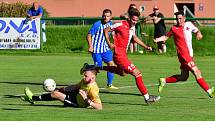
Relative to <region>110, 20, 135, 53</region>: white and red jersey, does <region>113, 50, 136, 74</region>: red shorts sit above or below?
below

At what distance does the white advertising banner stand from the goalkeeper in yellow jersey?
1762 cm

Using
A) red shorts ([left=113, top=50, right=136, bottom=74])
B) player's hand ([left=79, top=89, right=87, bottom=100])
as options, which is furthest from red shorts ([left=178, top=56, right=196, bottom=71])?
player's hand ([left=79, top=89, right=87, bottom=100])

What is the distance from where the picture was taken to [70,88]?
14.8 meters

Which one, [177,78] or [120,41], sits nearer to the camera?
[120,41]

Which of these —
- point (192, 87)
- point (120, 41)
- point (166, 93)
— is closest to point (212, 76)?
point (192, 87)

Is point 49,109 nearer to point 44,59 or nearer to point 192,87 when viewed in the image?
point 192,87

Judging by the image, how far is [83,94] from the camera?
47.2 feet

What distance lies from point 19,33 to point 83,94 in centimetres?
1852

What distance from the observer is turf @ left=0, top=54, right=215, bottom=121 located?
13.3 m

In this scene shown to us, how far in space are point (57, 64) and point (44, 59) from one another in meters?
2.46

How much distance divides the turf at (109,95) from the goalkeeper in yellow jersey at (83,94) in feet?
0.62

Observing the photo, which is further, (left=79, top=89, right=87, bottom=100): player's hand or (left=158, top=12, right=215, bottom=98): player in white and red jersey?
A: (left=158, top=12, right=215, bottom=98): player in white and red jersey

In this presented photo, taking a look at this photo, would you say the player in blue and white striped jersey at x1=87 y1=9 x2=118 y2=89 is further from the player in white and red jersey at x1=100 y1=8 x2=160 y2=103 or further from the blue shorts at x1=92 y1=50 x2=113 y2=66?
the player in white and red jersey at x1=100 y1=8 x2=160 y2=103

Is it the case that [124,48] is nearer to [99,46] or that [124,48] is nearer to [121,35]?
[121,35]
